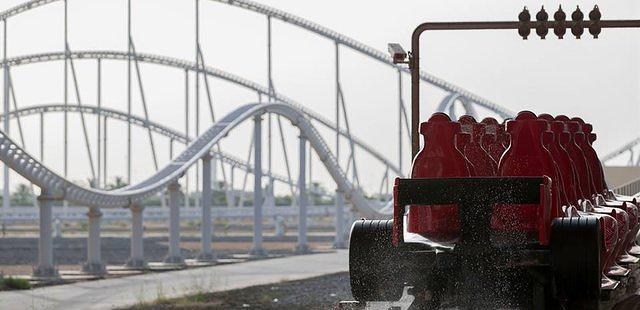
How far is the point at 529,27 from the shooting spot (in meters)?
17.6

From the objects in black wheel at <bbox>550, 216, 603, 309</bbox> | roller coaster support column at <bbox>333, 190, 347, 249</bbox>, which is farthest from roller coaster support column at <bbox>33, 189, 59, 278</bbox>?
black wheel at <bbox>550, 216, 603, 309</bbox>

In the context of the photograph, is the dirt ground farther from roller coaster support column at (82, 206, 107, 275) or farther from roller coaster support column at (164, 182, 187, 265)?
roller coaster support column at (164, 182, 187, 265)

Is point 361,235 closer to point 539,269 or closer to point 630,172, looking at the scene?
Answer: point 539,269

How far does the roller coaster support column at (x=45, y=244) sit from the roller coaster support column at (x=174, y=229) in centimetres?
947

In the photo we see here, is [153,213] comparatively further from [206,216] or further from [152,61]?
[206,216]

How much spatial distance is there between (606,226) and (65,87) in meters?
50.9

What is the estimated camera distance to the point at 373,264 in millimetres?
10883

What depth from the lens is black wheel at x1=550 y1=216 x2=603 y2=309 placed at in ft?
31.3

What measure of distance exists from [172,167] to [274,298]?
69.3 ft

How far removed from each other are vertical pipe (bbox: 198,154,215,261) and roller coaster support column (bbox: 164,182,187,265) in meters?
1.64

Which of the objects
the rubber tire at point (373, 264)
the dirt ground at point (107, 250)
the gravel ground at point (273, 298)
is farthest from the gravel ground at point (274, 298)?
the rubber tire at point (373, 264)

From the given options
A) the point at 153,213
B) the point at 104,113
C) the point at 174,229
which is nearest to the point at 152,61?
the point at 104,113

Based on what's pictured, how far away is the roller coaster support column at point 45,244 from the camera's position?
3778cm

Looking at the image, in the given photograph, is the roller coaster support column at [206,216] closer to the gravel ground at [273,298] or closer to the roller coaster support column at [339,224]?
the roller coaster support column at [339,224]
